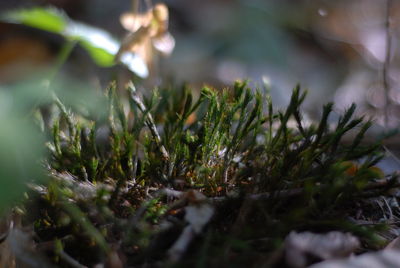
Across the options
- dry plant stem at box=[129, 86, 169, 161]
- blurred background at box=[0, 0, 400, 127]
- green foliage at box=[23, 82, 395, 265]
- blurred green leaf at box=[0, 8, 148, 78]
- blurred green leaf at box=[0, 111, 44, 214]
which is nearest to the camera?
blurred green leaf at box=[0, 111, 44, 214]

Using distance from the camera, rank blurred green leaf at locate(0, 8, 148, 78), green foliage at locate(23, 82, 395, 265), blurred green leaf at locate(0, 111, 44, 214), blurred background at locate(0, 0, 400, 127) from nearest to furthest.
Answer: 1. blurred green leaf at locate(0, 111, 44, 214)
2. green foliage at locate(23, 82, 395, 265)
3. blurred green leaf at locate(0, 8, 148, 78)
4. blurred background at locate(0, 0, 400, 127)

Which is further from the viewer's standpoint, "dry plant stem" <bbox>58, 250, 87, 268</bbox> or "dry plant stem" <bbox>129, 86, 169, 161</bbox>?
"dry plant stem" <bbox>129, 86, 169, 161</bbox>

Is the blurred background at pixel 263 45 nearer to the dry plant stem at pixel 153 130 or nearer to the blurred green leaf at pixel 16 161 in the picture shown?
the dry plant stem at pixel 153 130

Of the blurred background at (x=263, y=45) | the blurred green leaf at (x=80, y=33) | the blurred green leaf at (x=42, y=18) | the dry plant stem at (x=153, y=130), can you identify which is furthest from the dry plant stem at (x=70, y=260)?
the blurred background at (x=263, y=45)

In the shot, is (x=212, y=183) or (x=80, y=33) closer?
(x=212, y=183)

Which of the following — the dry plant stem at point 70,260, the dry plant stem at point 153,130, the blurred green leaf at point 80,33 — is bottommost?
the dry plant stem at point 70,260

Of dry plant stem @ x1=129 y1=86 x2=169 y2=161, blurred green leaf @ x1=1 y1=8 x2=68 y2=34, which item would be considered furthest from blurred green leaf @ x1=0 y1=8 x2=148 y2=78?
dry plant stem @ x1=129 y1=86 x2=169 y2=161

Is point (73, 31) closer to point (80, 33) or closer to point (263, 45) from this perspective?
point (80, 33)

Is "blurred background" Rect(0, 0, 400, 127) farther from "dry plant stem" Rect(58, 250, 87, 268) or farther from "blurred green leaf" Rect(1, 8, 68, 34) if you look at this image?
"dry plant stem" Rect(58, 250, 87, 268)

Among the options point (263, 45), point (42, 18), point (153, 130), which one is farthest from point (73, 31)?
point (263, 45)

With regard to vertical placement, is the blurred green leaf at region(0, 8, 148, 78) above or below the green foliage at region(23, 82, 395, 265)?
above
